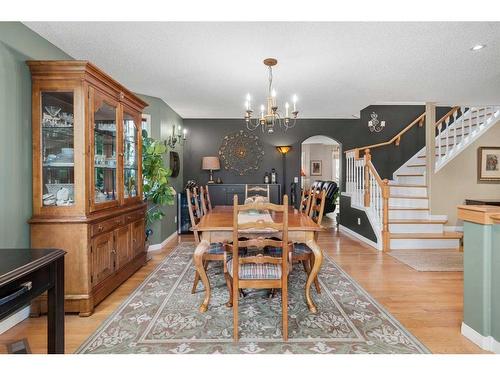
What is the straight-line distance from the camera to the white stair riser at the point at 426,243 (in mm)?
4591

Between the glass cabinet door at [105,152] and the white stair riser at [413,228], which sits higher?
the glass cabinet door at [105,152]

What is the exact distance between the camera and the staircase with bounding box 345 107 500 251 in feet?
15.1

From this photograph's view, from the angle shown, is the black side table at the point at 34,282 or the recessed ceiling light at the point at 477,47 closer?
the black side table at the point at 34,282

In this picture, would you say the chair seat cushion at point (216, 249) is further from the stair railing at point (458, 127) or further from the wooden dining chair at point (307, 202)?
the stair railing at point (458, 127)

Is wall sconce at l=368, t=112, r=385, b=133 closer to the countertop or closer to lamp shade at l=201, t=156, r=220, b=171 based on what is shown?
lamp shade at l=201, t=156, r=220, b=171

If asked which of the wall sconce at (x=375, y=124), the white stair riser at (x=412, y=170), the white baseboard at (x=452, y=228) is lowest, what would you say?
the white baseboard at (x=452, y=228)

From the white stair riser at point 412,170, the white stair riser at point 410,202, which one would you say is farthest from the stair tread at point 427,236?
the white stair riser at point 412,170

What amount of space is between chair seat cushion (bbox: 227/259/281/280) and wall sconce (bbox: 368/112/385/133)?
5214mm

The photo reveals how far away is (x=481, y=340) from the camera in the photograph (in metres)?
1.92

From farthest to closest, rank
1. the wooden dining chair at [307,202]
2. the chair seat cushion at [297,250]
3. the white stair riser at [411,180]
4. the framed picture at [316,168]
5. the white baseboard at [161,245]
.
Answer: the framed picture at [316,168]
the white stair riser at [411,180]
the white baseboard at [161,245]
the wooden dining chair at [307,202]
the chair seat cushion at [297,250]

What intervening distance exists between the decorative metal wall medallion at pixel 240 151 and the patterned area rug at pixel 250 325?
3885mm

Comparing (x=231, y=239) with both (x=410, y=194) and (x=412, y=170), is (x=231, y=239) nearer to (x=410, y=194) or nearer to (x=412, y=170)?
(x=410, y=194)

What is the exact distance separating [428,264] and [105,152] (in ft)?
13.5
